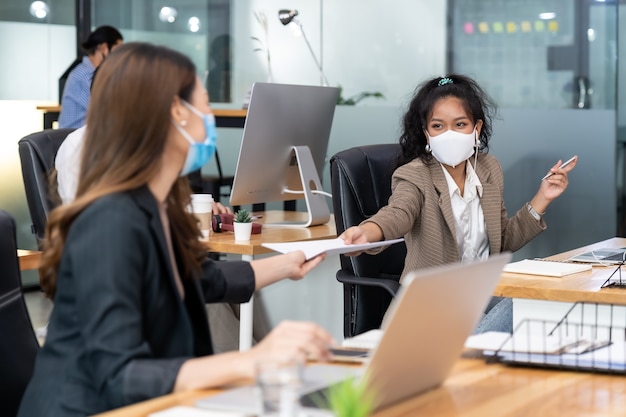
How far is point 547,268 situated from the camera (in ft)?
8.90

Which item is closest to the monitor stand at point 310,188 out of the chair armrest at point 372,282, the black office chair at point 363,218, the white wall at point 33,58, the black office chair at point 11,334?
the black office chair at point 363,218

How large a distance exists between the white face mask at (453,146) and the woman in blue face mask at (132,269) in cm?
148

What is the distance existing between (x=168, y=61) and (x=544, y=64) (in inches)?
153

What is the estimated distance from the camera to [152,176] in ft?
5.47

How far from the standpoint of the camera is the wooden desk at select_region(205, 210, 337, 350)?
3.49m

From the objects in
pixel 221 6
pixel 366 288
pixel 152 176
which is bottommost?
pixel 366 288

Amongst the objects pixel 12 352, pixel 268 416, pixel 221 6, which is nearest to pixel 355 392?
pixel 268 416

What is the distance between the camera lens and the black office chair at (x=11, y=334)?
199cm

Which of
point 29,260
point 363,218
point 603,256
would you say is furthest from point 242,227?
point 603,256

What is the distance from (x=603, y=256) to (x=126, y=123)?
1816 mm

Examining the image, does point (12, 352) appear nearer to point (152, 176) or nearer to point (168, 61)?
point (152, 176)

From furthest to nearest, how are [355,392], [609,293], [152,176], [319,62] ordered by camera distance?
[319,62] < [609,293] < [152,176] < [355,392]

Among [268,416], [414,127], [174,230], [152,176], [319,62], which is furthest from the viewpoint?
[319,62]

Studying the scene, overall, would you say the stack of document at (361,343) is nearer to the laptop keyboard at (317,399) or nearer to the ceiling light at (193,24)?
the laptop keyboard at (317,399)
